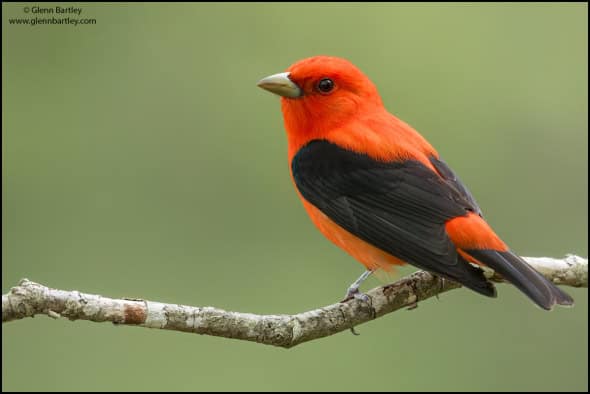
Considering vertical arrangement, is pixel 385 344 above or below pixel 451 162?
below

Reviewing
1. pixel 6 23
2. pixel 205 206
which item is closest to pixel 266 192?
pixel 205 206

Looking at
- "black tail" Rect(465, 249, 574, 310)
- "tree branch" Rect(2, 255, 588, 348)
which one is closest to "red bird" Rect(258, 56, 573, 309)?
"black tail" Rect(465, 249, 574, 310)

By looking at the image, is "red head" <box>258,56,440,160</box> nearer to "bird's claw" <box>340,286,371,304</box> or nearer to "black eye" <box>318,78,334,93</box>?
"black eye" <box>318,78,334,93</box>

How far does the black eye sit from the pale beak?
5.3 inches

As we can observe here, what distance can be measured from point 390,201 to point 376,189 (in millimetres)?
119

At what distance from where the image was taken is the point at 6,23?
7.84m

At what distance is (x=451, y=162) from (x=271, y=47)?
2026 mm

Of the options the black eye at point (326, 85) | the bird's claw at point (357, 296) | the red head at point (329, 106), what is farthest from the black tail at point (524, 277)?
the black eye at point (326, 85)

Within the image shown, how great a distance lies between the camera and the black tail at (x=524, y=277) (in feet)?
14.7

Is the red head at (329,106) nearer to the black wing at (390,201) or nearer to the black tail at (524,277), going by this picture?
the black wing at (390,201)

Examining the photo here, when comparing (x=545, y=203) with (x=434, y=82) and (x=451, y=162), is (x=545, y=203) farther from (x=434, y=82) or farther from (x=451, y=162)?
(x=434, y=82)

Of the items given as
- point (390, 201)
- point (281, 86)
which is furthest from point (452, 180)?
point (281, 86)

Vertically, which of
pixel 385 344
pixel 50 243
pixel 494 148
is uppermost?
pixel 494 148

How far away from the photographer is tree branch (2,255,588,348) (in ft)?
11.6
